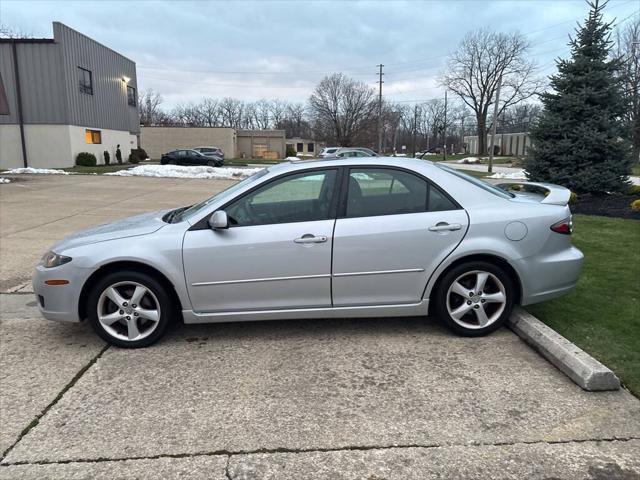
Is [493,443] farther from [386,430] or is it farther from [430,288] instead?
[430,288]

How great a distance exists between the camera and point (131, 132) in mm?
41219

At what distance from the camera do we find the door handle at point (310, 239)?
12.8 ft

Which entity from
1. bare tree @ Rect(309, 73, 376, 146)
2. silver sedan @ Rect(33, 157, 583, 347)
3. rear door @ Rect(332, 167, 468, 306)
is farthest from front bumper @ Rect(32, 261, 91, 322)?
bare tree @ Rect(309, 73, 376, 146)

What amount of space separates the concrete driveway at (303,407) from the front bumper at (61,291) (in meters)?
0.32

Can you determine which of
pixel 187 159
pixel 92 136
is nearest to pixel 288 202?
pixel 92 136

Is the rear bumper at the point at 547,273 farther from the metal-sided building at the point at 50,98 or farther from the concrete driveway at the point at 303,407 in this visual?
the metal-sided building at the point at 50,98

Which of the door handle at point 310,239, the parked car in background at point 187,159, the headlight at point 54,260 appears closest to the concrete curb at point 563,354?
the door handle at point 310,239

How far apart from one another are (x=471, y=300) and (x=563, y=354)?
0.79 m

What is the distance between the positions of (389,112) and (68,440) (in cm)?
8598

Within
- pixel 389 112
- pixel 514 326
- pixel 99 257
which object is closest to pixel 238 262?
pixel 99 257

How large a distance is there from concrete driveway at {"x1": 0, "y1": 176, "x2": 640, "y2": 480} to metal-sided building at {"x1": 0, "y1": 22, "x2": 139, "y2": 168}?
2914 cm

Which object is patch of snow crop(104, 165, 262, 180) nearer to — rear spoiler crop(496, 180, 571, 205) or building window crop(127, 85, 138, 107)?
building window crop(127, 85, 138, 107)

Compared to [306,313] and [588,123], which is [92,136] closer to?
[588,123]

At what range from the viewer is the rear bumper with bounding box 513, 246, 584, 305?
404cm
